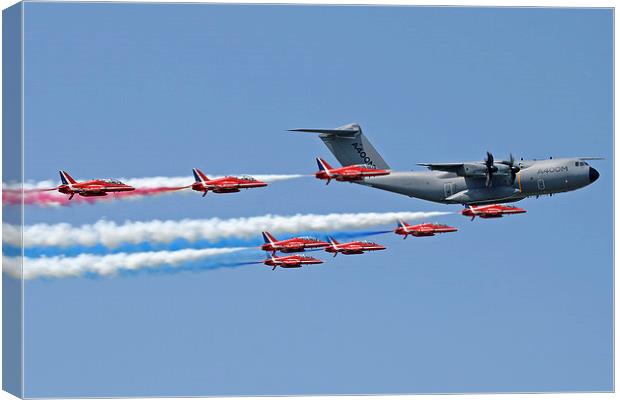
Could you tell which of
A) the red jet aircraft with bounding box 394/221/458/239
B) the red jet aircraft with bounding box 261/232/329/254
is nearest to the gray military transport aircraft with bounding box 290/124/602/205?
the red jet aircraft with bounding box 394/221/458/239

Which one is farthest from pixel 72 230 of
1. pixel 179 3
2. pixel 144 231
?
pixel 179 3

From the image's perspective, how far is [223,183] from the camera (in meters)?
89.4

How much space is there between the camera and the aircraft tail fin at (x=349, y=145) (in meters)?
99.4

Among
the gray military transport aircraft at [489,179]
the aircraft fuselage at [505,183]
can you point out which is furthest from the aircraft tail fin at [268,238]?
the aircraft fuselage at [505,183]

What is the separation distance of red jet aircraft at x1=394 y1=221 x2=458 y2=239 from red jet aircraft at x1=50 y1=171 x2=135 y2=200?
55.1 ft

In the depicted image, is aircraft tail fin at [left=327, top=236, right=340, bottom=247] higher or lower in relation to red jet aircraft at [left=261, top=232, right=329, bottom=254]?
higher

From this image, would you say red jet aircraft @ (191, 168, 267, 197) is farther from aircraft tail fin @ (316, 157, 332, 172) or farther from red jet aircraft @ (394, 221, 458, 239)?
red jet aircraft @ (394, 221, 458, 239)

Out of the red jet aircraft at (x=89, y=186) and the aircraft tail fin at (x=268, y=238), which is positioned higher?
the red jet aircraft at (x=89, y=186)

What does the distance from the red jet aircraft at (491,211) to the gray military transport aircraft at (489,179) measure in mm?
723

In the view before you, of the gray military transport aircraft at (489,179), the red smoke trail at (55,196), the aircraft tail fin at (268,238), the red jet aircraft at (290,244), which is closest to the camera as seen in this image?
the red smoke trail at (55,196)

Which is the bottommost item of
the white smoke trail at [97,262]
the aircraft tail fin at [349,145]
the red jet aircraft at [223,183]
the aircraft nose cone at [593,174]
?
the white smoke trail at [97,262]

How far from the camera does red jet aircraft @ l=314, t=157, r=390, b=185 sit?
91.1 meters

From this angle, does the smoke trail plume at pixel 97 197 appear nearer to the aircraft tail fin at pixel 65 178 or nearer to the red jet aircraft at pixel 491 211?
the aircraft tail fin at pixel 65 178

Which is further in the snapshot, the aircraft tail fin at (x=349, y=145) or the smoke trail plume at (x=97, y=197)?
the aircraft tail fin at (x=349, y=145)
